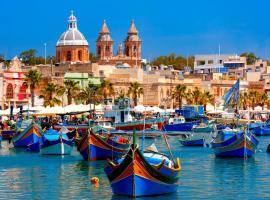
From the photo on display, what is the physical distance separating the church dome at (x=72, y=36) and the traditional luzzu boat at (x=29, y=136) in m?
83.7

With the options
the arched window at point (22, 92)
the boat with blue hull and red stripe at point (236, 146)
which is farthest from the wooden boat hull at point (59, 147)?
the arched window at point (22, 92)

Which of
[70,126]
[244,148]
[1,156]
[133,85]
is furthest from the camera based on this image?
[133,85]

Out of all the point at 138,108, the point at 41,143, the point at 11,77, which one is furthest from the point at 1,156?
the point at 11,77

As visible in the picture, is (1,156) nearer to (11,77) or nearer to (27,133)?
(27,133)

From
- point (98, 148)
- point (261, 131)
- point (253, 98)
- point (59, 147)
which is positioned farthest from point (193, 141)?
point (253, 98)

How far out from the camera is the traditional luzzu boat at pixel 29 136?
8181 centimetres

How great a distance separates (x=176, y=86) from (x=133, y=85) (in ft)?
33.6

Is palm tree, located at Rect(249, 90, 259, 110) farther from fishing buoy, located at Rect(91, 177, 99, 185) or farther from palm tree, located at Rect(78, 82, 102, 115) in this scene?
fishing buoy, located at Rect(91, 177, 99, 185)

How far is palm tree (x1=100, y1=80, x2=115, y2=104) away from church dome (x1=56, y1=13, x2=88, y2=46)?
2043cm

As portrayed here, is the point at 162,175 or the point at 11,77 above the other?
the point at 11,77

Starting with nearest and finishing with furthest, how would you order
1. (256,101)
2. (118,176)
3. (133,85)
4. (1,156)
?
(118,176) → (1,156) → (133,85) → (256,101)

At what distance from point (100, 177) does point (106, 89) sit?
9302cm

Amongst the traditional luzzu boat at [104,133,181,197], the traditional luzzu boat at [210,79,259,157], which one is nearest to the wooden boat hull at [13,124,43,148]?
the traditional luzzu boat at [210,79,259,157]

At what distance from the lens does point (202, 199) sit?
4631 cm
